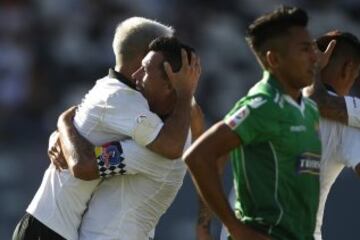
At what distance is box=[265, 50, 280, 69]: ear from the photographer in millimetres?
4746

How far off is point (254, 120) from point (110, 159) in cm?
109

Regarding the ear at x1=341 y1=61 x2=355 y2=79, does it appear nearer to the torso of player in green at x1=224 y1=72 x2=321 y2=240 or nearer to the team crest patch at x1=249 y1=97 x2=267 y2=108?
the torso of player in green at x1=224 y1=72 x2=321 y2=240

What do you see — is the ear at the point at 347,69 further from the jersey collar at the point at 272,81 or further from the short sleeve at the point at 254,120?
the short sleeve at the point at 254,120

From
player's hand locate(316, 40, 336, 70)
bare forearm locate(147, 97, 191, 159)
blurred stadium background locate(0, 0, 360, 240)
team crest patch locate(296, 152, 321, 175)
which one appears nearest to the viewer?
team crest patch locate(296, 152, 321, 175)

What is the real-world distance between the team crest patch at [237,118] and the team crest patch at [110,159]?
3.36ft

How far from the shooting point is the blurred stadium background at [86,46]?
453 inches

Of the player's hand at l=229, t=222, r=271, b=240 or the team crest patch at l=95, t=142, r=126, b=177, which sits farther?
the team crest patch at l=95, t=142, r=126, b=177

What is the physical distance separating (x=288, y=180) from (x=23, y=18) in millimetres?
8154

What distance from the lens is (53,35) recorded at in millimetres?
12352

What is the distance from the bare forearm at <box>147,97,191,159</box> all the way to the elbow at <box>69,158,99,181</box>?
0.28 metres

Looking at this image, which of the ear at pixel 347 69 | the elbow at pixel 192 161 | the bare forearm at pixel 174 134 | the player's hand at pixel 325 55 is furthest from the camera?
the ear at pixel 347 69

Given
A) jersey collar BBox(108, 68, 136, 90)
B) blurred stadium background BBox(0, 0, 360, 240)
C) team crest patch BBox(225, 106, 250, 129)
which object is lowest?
blurred stadium background BBox(0, 0, 360, 240)

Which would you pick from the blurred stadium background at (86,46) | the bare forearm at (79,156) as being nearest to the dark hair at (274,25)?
the bare forearm at (79,156)

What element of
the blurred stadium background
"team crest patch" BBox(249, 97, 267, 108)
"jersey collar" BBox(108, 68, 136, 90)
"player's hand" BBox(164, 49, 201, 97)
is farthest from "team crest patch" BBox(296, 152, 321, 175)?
the blurred stadium background
